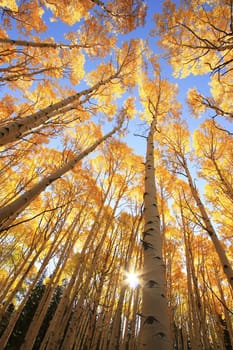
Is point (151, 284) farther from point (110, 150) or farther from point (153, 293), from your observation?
point (110, 150)

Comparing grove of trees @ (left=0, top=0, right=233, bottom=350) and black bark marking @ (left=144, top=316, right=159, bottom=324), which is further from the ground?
grove of trees @ (left=0, top=0, right=233, bottom=350)

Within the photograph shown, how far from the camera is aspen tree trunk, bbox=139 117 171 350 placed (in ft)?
4.75

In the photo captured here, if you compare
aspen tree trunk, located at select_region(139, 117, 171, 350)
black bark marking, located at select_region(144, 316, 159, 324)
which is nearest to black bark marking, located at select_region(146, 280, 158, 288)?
aspen tree trunk, located at select_region(139, 117, 171, 350)

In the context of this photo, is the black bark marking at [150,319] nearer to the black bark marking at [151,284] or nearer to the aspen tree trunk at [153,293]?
the aspen tree trunk at [153,293]

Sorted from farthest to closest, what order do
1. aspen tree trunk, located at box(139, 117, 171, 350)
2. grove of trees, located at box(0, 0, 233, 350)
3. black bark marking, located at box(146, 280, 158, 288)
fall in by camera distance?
grove of trees, located at box(0, 0, 233, 350)
black bark marking, located at box(146, 280, 158, 288)
aspen tree trunk, located at box(139, 117, 171, 350)

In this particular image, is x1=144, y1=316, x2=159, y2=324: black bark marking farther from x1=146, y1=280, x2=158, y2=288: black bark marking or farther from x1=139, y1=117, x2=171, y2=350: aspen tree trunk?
x1=146, y1=280, x2=158, y2=288: black bark marking

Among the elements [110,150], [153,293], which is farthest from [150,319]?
[110,150]

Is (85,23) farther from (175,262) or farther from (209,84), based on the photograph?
(175,262)

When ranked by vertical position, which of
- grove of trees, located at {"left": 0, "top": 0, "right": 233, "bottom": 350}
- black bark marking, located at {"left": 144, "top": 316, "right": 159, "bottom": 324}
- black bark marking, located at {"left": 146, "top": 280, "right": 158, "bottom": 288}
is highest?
grove of trees, located at {"left": 0, "top": 0, "right": 233, "bottom": 350}

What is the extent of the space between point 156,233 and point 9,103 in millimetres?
8425

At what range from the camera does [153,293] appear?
1.73 metres

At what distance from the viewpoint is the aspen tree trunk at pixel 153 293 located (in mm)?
1449

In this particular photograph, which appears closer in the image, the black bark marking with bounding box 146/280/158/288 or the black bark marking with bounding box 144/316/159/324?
the black bark marking with bounding box 144/316/159/324

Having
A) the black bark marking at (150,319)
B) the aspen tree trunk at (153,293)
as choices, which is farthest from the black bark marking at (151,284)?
the black bark marking at (150,319)
